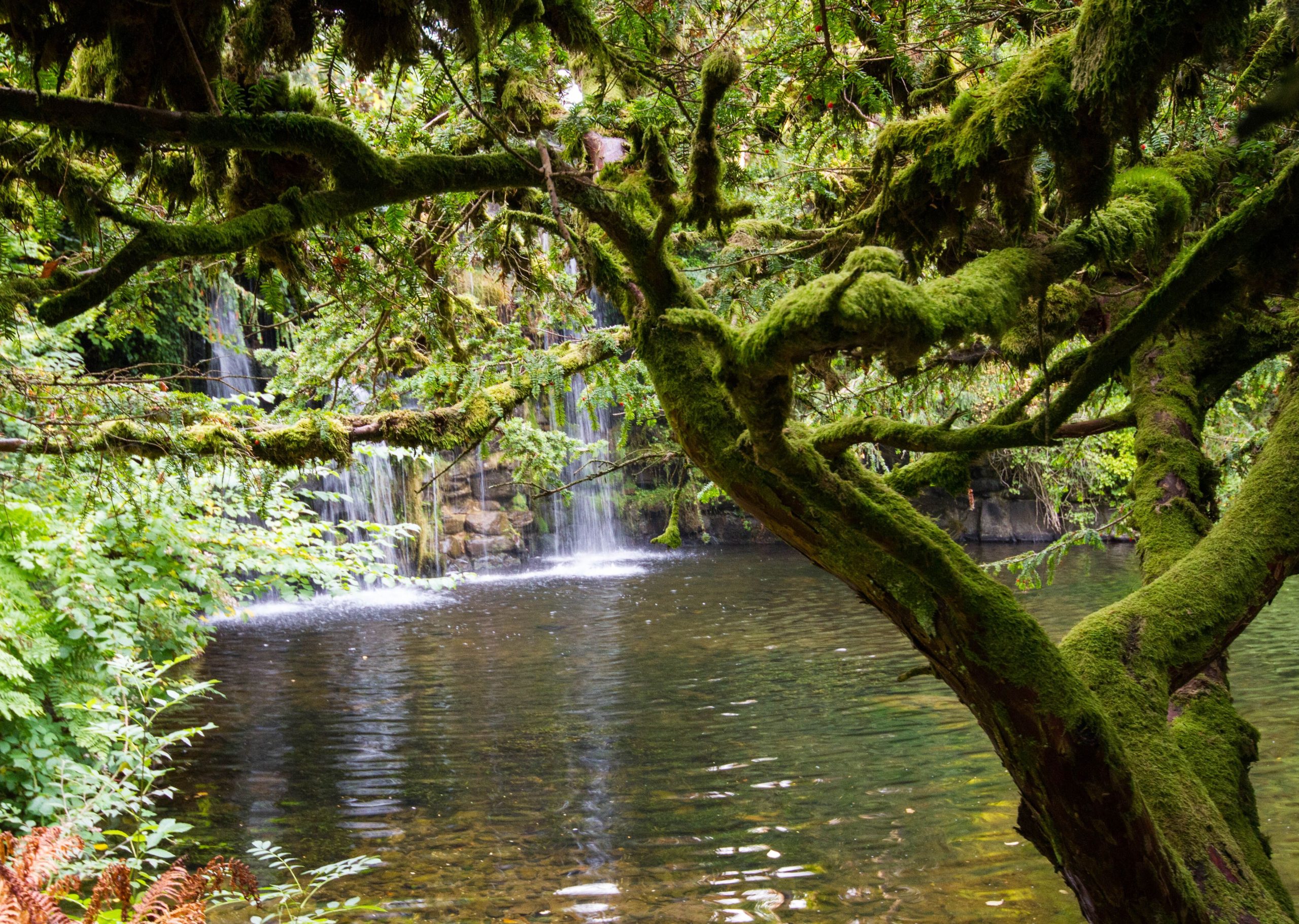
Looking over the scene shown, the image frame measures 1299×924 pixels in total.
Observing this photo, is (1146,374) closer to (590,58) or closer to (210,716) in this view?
(590,58)

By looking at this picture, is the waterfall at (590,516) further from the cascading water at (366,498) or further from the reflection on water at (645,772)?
the reflection on water at (645,772)

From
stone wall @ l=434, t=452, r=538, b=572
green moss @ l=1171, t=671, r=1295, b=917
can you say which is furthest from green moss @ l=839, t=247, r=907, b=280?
stone wall @ l=434, t=452, r=538, b=572

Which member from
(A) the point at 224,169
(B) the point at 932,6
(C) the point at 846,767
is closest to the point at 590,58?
(A) the point at 224,169

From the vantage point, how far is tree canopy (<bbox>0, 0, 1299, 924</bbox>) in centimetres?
254

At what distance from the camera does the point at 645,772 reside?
765cm

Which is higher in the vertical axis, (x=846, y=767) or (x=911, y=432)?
(x=911, y=432)

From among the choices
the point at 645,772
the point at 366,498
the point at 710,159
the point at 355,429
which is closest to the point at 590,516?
the point at 366,498

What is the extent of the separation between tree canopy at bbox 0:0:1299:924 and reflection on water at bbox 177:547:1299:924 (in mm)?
2662

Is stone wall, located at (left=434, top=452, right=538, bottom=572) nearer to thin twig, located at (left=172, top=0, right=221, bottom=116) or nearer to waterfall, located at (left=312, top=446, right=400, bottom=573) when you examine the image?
waterfall, located at (left=312, top=446, right=400, bottom=573)

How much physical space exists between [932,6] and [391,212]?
299 centimetres

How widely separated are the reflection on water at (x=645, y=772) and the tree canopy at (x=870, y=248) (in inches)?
105

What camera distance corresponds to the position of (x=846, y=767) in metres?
7.51

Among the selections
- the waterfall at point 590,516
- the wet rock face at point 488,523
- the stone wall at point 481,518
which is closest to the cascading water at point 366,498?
the stone wall at point 481,518

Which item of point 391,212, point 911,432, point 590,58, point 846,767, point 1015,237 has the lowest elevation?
point 846,767
